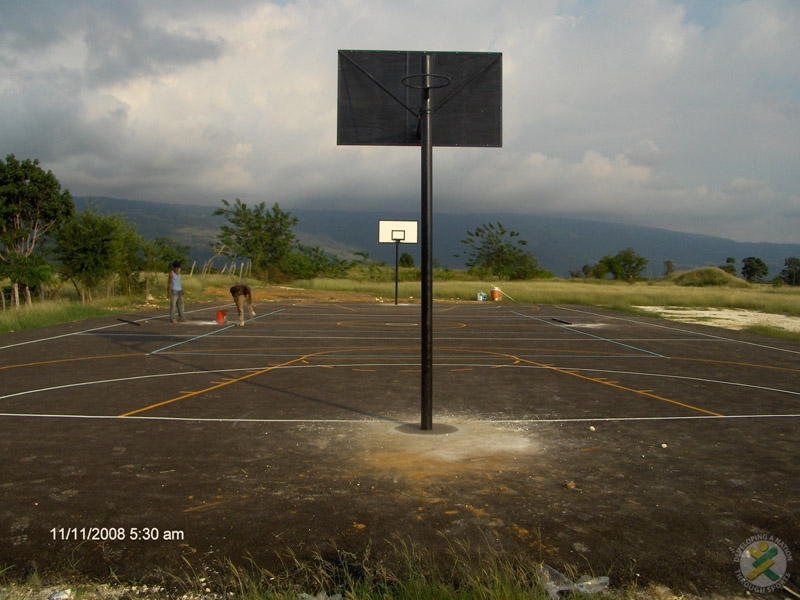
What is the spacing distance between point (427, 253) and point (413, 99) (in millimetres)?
2105

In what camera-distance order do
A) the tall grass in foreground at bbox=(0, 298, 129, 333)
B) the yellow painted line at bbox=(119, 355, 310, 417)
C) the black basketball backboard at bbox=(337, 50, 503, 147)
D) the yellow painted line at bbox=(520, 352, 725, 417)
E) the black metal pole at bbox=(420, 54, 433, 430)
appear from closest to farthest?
the black metal pole at bbox=(420, 54, 433, 430), the black basketball backboard at bbox=(337, 50, 503, 147), the yellow painted line at bbox=(119, 355, 310, 417), the yellow painted line at bbox=(520, 352, 725, 417), the tall grass in foreground at bbox=(0, 298, 129, 333)

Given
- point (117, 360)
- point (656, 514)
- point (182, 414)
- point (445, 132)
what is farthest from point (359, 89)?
point (117, 360)

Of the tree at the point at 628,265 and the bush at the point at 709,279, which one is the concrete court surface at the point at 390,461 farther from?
the tree at the point at 628,265

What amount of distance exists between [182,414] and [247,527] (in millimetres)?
4177

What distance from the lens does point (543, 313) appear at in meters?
30.5

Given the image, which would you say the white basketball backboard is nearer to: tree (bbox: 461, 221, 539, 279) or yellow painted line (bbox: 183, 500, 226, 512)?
yellow painted line (bbox: 183, 500, 226, 512)

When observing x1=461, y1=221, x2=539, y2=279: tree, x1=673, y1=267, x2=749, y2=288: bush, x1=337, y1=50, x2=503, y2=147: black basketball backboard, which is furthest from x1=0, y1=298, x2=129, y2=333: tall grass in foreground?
x1=673, y1=267, x2=749, y2=288: bush

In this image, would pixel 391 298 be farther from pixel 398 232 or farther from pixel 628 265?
pixel 628 265

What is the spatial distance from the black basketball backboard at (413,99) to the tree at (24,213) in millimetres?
20321

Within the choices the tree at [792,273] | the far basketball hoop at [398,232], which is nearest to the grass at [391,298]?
the far basketball hoop at [398,232]

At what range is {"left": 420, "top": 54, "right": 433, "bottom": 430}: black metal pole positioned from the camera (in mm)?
7699

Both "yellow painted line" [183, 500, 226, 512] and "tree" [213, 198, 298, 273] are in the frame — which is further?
"tree" [213, 198, 298, 273]

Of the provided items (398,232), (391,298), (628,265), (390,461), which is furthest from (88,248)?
(628,265)

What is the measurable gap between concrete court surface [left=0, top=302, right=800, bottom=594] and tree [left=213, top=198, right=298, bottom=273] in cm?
4773
